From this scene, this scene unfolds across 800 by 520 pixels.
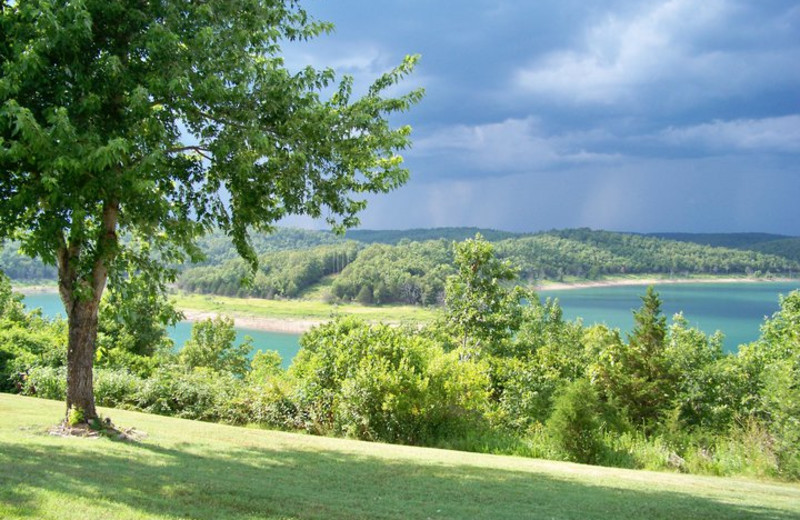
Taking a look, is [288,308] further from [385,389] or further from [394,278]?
[385,389]

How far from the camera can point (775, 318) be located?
151ft

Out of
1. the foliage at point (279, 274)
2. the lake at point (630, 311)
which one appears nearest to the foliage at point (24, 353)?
the lake at point (630, 311)

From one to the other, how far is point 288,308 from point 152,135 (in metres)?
134

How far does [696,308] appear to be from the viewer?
151 metres

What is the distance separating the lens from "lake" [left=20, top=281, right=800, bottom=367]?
349ft

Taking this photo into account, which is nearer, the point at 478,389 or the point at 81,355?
the point at 81,355

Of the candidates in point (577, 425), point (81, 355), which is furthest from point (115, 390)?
point (577, 425)

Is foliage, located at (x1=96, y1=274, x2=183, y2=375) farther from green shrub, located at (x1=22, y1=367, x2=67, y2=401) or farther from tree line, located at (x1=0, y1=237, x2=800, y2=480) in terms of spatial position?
green shrub, located at (x1=22, y1=367, x2=67, y2=401)

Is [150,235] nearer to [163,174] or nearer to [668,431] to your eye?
[163,174]

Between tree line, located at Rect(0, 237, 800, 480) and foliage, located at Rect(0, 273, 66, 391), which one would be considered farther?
foliage, located at Rect(0, 273, 66, 391)

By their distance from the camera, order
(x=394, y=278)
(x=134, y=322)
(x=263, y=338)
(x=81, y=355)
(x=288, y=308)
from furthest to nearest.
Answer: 1. (x=394, y=278)
2. (x=288, y=308)
3. (x=263, y=338)
4. (x=134, y=322)
5. (x=81, y=355)

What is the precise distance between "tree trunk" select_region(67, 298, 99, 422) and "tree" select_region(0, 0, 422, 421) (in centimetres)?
2

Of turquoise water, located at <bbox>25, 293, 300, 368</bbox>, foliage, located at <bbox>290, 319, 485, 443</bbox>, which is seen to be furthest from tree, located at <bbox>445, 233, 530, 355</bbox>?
turquoise water, located at <bbox>25, 293, 300, 368</bbox>

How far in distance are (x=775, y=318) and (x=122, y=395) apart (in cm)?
A: 4683
